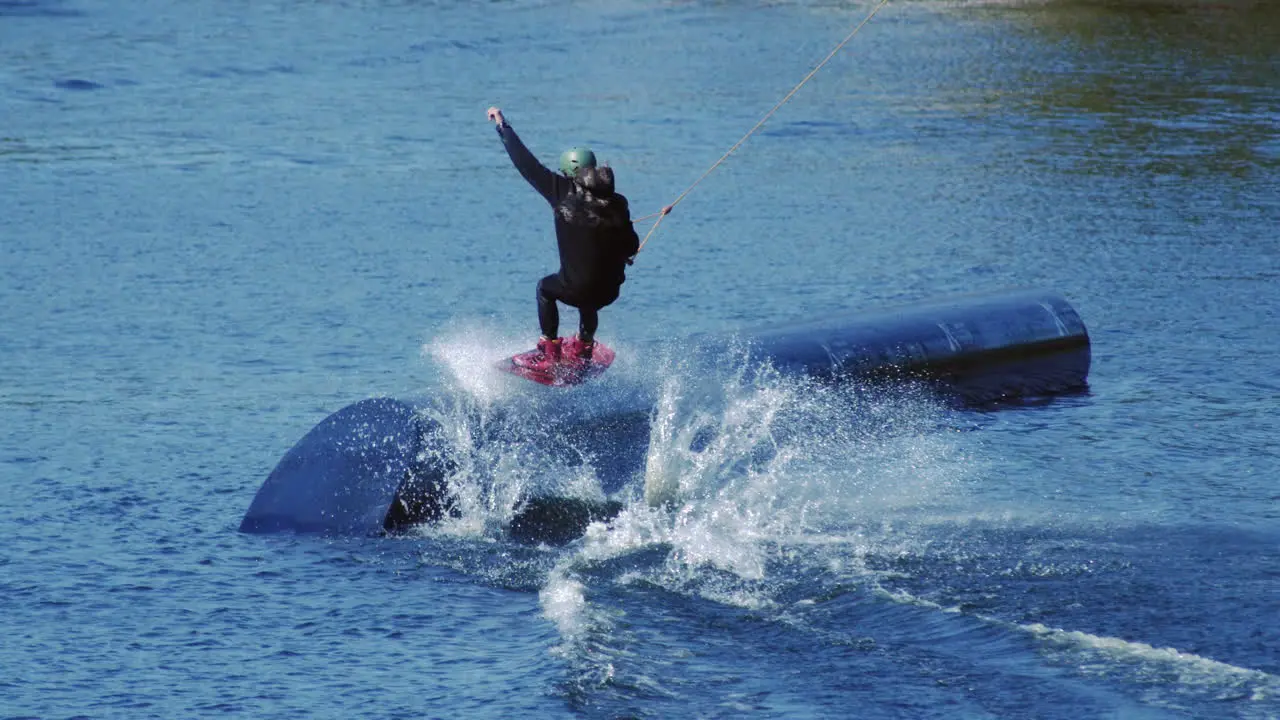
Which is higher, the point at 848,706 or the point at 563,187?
the point at 563,187

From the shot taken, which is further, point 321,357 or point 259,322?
point 259,322

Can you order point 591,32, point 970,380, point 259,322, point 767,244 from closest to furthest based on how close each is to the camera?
point 970,380 → point 259,322 → point 767,244 → point 591,32

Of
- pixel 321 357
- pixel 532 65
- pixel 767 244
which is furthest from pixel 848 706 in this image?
pixel 532 65

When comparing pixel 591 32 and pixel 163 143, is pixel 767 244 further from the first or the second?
pixel 591 32

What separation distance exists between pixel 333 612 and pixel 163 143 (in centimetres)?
1577

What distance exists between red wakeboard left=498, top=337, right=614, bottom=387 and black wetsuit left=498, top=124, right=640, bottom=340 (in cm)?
13

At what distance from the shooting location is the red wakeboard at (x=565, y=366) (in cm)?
1132

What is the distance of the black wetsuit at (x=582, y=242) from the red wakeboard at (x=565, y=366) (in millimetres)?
128

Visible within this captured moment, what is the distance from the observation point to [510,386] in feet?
36.6

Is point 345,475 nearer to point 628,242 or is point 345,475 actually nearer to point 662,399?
point 662,399

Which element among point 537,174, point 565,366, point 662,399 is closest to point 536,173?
point 537,174

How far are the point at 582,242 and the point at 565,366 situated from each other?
2.54ft

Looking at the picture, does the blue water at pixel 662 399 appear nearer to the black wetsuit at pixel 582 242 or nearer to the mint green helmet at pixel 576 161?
the black wetsuit at pixel 582 242

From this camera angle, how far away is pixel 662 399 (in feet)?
36.8
